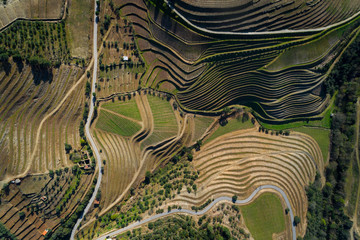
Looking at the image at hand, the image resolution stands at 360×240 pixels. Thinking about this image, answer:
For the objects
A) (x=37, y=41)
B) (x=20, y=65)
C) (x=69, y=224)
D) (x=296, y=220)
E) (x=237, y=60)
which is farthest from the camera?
(x=296, y=220)

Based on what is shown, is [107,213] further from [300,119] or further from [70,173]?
[300,119]

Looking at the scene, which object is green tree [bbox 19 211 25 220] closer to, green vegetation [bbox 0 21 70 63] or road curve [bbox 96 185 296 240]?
road curve [bbox 96 185 296 240]

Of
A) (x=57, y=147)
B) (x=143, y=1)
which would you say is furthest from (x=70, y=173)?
(x=143, y=1)

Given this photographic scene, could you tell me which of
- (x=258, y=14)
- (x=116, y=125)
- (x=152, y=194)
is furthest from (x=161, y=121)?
(x=258, y=14)

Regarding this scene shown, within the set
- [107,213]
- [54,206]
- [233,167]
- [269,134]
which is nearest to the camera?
[54,206]

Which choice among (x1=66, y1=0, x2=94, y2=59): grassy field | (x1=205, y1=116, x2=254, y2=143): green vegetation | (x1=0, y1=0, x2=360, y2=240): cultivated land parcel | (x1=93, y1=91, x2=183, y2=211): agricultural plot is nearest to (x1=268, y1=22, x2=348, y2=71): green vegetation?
(x1=0, y1=0, x2=360, y2=240): cultivated land parcel

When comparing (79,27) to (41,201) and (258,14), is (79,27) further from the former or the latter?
(258,14)

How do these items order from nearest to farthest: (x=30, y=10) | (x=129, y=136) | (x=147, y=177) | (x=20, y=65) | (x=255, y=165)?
(x=20, y=65) < (x=30, y=10) < (x=129, y=136) < (x=147, y=177) < (x=255, y=165)
